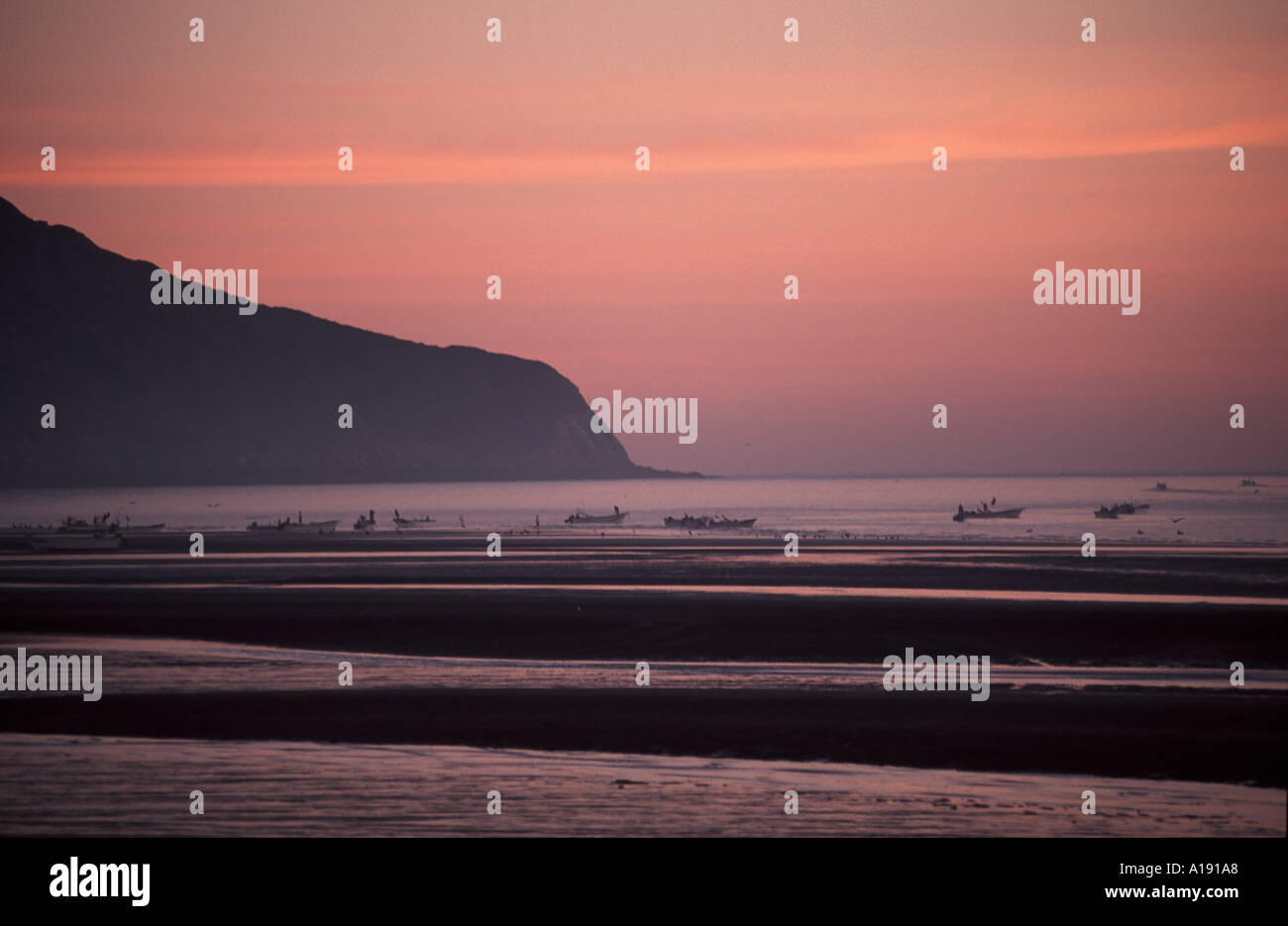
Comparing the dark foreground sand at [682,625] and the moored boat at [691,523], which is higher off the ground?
the moored boat at [691,523]

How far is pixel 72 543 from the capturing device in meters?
69.7

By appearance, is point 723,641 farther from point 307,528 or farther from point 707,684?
point 307,528

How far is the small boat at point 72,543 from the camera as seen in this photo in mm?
69312

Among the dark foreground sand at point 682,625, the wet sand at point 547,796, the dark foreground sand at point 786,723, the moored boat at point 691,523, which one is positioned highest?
the moored boat at point 691,523

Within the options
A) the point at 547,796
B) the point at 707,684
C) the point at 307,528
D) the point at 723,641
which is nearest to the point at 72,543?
the point at 307,528

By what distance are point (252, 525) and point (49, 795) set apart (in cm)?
7793

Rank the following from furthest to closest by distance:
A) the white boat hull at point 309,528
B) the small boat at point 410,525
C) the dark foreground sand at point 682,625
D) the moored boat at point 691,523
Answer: the small boat at point 410,525 < the moored boat at point 691,523 < the white boat hull at point 309,528 < the dark foreground sand at point 682,625

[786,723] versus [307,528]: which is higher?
[307,528]

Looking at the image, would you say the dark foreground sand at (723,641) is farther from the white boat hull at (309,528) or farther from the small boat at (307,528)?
the white boat hull at (309,528)

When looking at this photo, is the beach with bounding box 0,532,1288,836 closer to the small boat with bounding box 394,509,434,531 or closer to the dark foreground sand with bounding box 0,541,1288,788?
the dark foreground sand with bounding box 0,541,1288,788

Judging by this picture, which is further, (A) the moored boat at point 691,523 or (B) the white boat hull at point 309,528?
(A) the moored boat at point 691,523

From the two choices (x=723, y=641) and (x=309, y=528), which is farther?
(x=309, y=528)

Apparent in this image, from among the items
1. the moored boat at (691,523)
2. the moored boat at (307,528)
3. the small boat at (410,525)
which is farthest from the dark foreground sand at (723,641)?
the small boat at (410,525)

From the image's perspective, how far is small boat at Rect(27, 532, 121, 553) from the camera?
69.3 meters
